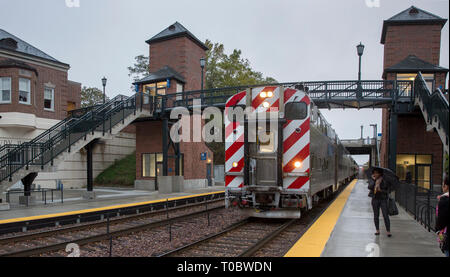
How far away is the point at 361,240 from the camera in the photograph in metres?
7.43

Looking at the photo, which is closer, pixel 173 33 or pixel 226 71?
pixel 173 33

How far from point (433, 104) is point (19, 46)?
23244 millimetres

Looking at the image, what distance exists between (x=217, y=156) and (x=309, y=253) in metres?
29.9

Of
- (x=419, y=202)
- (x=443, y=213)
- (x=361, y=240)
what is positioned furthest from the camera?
(x=419, y=202)

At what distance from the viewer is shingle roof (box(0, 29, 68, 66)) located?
20.7m

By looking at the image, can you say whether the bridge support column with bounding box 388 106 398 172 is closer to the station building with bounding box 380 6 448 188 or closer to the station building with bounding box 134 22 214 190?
the station building with bounding box 380 6 448 188

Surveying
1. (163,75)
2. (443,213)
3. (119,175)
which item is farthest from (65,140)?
(443,213)

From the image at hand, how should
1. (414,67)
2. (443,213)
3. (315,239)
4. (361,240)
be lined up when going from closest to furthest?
(443,213) < (361,240) < (315,239) < (414,67)

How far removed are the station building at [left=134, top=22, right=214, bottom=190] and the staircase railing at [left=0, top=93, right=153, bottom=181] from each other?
3173 millimetres

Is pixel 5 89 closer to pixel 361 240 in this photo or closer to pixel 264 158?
pixel 264 158

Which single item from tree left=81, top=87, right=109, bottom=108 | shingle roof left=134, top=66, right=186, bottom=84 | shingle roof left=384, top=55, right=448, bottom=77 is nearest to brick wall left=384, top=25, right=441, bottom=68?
shingle roof left=384, top=55, right=448, bottom=77

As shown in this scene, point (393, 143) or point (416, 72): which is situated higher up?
point (416, 72)

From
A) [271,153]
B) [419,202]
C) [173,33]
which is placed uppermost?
[173,33]
